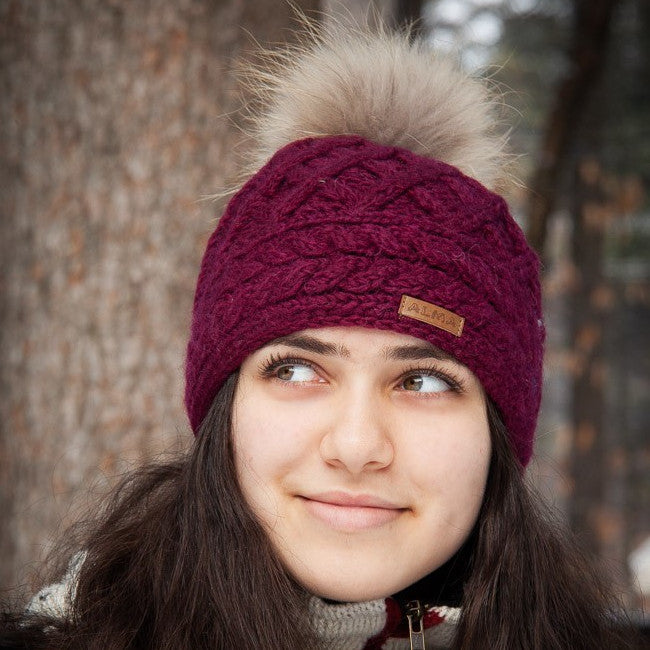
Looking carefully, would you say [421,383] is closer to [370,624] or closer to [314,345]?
[314,345]

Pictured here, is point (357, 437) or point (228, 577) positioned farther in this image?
point (228, 577)

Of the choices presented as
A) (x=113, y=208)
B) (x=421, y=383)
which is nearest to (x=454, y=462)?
(x=421, y=383)

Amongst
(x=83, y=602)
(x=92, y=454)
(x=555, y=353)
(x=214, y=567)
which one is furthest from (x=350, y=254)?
(x=555, y=353)

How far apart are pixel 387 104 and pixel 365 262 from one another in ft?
1.55

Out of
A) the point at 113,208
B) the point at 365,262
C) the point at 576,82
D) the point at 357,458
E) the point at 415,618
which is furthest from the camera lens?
the point at 576,82

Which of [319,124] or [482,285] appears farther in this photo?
[319,124]

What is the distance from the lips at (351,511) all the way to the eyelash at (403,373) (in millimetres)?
274

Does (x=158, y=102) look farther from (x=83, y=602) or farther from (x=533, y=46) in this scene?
(x=533, y=46)

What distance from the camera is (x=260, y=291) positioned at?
6.18 feet

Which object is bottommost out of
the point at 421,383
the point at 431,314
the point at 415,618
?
the point at 415,618

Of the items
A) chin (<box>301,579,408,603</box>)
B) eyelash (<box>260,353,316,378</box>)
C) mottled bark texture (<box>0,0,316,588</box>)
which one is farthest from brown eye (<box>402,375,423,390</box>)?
mottled bark texture (<box>0,0,316,588</box>)

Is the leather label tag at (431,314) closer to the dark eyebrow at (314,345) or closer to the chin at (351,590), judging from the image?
the dark eyebrow at (314,345)

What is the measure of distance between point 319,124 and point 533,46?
4736 millimetres

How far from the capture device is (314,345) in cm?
183
